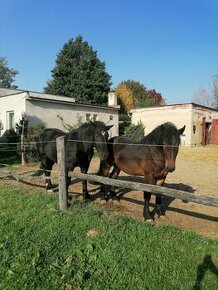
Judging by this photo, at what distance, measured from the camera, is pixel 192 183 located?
33.8ft

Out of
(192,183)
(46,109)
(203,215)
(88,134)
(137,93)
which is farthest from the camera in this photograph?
(137,93)

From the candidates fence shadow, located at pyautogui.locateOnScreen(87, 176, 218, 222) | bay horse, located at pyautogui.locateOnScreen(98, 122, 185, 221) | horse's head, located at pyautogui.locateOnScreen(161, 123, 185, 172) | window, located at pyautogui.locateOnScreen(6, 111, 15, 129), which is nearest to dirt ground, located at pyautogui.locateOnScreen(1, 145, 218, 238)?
fence shadow, located at pyautogui.locateOnScreen(87, 176, 218, 222)

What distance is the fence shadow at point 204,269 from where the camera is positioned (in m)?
3.80

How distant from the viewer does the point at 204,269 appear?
4164mm

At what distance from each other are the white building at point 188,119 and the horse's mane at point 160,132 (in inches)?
852

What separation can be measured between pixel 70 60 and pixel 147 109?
18.2 m

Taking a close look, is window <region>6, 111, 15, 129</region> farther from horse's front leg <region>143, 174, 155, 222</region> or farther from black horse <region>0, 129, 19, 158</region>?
horse's front leg <region>143, 174, 155, 222</region>

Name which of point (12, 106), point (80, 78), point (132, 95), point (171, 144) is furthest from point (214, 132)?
point (171, 144)

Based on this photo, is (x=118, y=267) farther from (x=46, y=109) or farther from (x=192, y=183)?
(x=46, y=109)


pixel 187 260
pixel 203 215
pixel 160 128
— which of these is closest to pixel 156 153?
pixel 160 128

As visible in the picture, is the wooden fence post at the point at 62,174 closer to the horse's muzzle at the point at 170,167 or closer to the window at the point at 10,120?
the horse's muzzle at the point at 170,167

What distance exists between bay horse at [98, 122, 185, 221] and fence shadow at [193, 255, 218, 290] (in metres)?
1.81

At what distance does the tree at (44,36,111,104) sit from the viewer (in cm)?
4103

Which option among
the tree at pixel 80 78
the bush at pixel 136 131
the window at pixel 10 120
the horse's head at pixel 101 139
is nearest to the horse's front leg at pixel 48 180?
the horse's head at pixel 101 139
